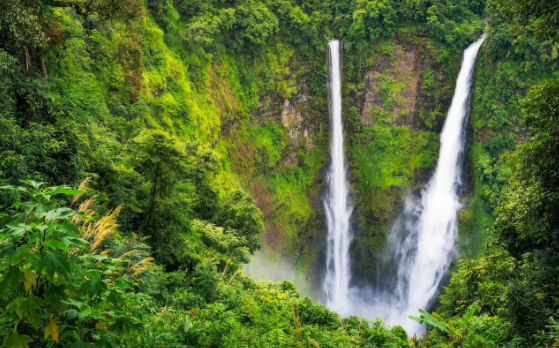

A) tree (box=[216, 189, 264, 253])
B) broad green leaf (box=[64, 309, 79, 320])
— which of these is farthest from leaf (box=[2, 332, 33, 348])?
tree (box=[216, 189, 264, 253])

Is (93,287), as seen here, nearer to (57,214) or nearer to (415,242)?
(57,214)

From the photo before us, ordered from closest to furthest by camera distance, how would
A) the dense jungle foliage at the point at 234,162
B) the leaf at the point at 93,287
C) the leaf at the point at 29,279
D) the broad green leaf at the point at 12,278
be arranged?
the broad green leaf at the point at 12,278, the leaf at the point at 29,279, the leaf at the point at 93,287, the dense jungle foliage at the point at 234,162

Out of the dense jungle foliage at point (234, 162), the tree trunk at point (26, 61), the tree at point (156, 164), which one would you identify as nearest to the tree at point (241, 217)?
the dense jungle foliage at point (234, 162)

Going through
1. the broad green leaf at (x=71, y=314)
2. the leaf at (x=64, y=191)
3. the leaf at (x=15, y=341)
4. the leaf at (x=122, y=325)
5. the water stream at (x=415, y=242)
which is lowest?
the leaf at (x=15, y=341)

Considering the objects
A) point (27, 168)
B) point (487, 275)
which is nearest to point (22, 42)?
point (27, 168)

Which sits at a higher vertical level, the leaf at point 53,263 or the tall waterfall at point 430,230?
the tall waterfall at point 430,230

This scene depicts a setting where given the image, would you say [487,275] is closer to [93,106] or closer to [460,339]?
[460,339]

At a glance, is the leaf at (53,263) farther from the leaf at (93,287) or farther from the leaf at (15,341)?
the leaf at (15,341)

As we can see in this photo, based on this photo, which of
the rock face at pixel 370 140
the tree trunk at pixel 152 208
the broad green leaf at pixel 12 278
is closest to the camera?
the broad green leaf at pixel 12 278
